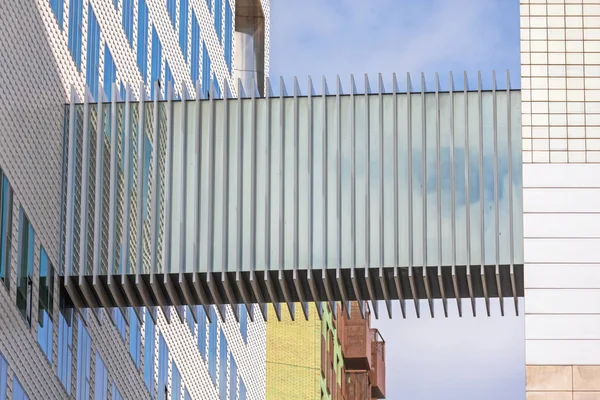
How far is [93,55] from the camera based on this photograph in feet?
117

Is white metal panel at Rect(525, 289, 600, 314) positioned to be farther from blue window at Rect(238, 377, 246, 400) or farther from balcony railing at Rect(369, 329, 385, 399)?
balcony railing at Rect(369, 329, 385, 399)

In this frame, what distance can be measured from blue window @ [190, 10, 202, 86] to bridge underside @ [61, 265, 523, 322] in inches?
698

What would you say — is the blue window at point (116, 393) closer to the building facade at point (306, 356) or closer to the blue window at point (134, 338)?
the blue window at point (134, 338)

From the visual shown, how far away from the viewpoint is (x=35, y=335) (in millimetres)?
31344

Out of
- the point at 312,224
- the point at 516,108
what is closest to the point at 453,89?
the point at 516,108

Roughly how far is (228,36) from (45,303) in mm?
29142

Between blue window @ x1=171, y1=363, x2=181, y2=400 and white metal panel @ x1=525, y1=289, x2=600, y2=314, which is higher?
white metal panel @ x1=525, y1=289, x2=600, y2=314

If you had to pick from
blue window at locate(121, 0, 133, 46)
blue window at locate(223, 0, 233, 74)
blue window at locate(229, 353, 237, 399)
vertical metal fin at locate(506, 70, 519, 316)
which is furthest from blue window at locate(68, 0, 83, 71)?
A: blue window at locate(223, 0, 233, 74)

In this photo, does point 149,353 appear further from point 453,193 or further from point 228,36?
point 228,36

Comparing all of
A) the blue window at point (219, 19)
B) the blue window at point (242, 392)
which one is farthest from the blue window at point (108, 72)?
the blue window at point (242, 392)

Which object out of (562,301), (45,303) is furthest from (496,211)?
(45,303)

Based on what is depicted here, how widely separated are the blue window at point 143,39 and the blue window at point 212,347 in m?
11.6

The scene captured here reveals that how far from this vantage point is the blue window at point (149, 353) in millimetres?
41222

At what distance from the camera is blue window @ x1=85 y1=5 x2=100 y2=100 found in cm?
3534
